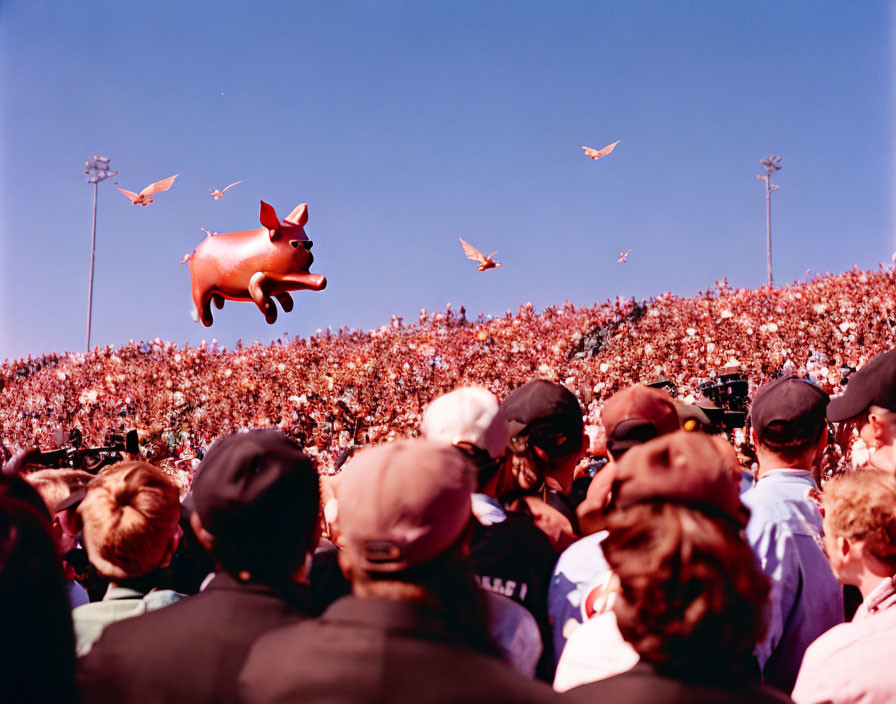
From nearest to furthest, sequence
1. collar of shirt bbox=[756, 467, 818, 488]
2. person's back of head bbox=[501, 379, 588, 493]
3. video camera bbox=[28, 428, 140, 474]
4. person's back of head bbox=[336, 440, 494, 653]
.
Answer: person's back of head bbox=[336, 440, 494, 653]
collar of shirt bbox=[756, 467, 818, 488]
person's back of head bbox=[501, 379, 588, 493]
video camera bbox=[28, 428, 140, 474]

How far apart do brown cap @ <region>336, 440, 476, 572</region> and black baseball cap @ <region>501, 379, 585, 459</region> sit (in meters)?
1.43

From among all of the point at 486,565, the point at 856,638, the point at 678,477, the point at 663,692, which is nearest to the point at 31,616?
the point at 663,692

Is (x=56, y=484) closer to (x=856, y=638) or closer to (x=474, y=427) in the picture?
(x=474, y=427)

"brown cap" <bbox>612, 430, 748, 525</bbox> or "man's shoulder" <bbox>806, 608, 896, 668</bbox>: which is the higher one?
"brown cap" <bbox>612, 430, 748, 525</bbox>

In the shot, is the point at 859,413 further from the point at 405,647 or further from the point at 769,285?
the point at 769,285

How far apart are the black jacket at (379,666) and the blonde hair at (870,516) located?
1.29 m

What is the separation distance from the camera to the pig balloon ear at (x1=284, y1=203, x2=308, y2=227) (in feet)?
14.1

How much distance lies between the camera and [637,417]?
308 cm

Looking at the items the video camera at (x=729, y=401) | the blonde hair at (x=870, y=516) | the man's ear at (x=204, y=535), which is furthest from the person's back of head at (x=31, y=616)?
the video camera at (x=729, y=401)

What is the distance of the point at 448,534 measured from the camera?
1676 mm

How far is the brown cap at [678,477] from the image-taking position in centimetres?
168

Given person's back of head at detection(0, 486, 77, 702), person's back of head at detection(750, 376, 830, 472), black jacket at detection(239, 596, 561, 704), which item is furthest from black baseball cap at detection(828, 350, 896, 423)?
person's back of head at detection(0, 486, 77, 702)

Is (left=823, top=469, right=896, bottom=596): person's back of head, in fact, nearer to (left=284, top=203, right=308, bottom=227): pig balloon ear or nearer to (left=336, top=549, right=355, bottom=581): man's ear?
(left=336, top=549, right=355, bottom=581): man's ear

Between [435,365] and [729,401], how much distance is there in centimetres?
781
